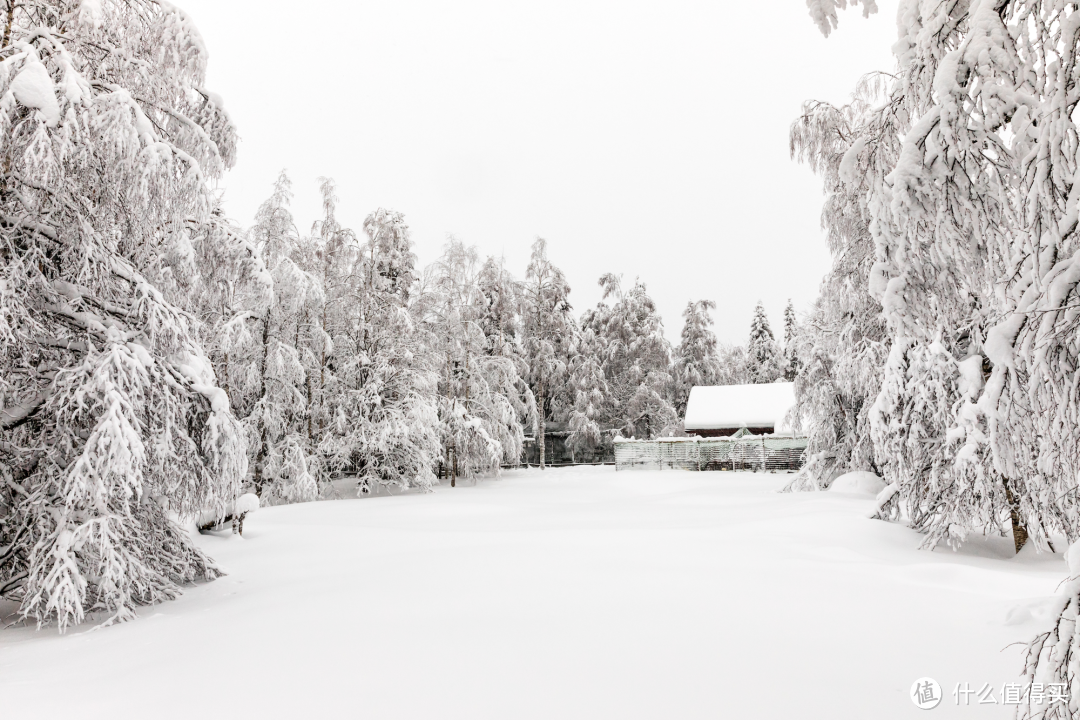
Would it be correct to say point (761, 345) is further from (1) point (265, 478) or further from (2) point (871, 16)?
(2) point (871, 16)

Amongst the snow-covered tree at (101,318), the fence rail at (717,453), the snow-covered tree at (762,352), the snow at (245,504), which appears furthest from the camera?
the snow-covered tree at (762,352)

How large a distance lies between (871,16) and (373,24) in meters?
167

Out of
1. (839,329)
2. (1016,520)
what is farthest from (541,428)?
(1016,520)

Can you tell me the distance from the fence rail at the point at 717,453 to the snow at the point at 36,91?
67.7ft

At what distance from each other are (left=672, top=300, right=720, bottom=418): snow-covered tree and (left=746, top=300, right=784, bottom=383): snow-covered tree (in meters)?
6.50

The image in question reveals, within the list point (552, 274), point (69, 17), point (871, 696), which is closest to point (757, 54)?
point (871, 696)

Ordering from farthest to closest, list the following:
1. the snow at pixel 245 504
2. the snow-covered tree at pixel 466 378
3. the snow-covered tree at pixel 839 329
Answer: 1. the snow-covered tree at pixel 466 378
2. the snow-covered tree at pixel 839 329
3. the snow at pixel 245 504

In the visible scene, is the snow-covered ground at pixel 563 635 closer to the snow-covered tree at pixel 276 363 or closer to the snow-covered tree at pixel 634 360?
the snow-covered tree at pixel 276 363

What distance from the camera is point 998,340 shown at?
6.67ft

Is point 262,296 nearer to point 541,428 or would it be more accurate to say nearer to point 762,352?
point 541,428

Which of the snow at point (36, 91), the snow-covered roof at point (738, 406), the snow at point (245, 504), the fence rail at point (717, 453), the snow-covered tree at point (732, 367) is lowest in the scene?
the fence rail at point (717, 453)

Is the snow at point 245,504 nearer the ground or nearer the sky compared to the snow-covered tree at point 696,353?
nearer the ground

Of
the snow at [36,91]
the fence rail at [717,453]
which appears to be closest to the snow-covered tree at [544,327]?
the fence rail at [717,453]

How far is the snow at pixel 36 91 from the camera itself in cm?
405
